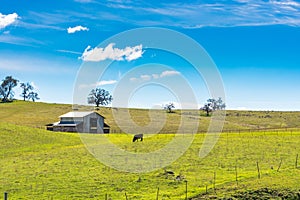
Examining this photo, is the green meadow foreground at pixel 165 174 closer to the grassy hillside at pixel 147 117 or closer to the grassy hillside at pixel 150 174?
the grassy hillside at pixel 150 174

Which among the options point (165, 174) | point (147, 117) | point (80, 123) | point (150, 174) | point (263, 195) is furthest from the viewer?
point (147, 117)

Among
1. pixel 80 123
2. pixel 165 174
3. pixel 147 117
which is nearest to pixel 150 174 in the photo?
pixel 165 174

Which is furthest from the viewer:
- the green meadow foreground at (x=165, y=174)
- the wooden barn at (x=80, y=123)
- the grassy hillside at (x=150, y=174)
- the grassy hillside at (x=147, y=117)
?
the grassy hillside at (x=147, y=117)

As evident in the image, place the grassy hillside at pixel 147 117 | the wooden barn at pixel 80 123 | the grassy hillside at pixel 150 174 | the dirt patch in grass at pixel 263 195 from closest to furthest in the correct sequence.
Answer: the dirt patch in grass at pixel 263 195 < the grassy hillside at pixel 150 174 < the wooden barn at pixel 80 123 < the grassy hillside at pixel 147 117

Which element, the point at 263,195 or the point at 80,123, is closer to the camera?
the point at 263,195

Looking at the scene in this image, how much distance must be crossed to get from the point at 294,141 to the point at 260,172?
66.4 ft

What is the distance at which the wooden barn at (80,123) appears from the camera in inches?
3152

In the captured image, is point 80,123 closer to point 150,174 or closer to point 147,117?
point 147,117

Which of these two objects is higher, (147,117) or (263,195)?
(147,117)

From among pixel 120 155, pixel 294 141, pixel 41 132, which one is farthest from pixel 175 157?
pixel 41 132

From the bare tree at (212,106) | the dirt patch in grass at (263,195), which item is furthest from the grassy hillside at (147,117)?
the dirt patch in grass at (263,195)

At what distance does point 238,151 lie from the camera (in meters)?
41.2

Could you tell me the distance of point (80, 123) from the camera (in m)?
81.2

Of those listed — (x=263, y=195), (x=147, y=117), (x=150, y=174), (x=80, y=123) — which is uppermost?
(x=147, y=117)
